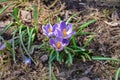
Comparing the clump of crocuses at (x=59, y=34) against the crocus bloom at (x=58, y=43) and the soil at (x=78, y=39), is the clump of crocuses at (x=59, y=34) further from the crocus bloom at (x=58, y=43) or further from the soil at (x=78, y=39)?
the soil at (x=78, y=39)

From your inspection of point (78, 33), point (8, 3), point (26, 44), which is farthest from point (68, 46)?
point (8, 3)

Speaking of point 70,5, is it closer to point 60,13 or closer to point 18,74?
point 60,13

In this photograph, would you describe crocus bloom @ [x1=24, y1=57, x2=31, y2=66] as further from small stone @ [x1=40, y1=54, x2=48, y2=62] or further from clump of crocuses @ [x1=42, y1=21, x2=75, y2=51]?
clump of crocuses @ [x1=42, y1=21, x2=75, y2=51]

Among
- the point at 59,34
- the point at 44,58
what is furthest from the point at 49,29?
the point at 44,58

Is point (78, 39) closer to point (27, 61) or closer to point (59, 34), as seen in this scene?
point (59, 34)

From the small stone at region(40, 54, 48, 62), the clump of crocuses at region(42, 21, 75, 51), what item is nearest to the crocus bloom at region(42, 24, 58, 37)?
the clump of crocuses at region(42, 21, 75, 51)

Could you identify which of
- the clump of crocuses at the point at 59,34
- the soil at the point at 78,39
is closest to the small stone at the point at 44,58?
the soil at the point at 78,39

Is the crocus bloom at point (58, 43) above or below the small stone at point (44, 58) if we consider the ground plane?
above
